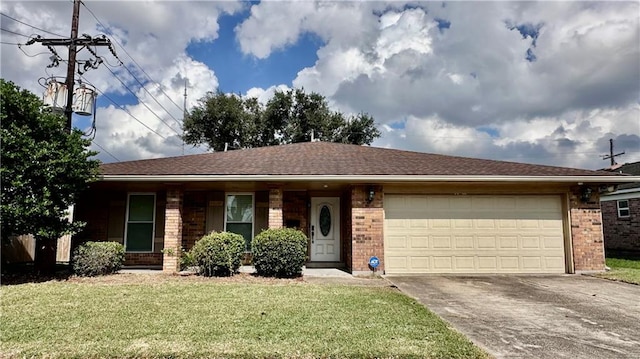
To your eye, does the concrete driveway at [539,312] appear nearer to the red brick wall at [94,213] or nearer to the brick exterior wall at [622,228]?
the red brick wall at [94,213]

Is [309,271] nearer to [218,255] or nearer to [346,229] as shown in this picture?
[346,229]

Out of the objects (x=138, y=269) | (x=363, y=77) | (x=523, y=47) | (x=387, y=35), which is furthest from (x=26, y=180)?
(x=363, y=77)

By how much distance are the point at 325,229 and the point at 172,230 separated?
4.34 metres

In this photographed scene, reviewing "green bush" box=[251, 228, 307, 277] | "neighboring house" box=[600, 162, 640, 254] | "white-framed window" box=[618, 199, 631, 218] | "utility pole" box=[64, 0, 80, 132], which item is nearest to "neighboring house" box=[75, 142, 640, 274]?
"green bush" box=[251, 228, 307, 277]

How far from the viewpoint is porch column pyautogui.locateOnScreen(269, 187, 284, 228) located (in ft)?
31.8

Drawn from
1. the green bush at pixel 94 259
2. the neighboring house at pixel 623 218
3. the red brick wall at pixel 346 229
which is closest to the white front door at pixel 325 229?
the red brick wall at pixel 346 229

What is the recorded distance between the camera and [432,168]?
10.1m

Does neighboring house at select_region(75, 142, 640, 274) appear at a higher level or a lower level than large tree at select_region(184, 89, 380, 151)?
lower

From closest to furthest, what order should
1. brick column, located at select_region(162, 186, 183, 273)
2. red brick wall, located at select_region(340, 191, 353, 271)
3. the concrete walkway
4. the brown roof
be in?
the concrete walkway
brick column, located at select_region(162, 186, 183, 273)
the brown roof
red brick wall, located at select_region(340, 191, 353, 271)

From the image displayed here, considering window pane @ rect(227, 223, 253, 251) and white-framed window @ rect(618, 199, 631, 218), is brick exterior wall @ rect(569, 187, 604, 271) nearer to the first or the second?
white-framed window @ rect(618, 199, 631, 218)

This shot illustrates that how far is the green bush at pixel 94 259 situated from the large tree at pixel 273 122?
66.1ft

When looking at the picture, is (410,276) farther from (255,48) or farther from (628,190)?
(628,190)

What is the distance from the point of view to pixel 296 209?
36.3ft

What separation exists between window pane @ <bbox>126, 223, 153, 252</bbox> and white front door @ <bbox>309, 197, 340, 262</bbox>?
15.7 ft
